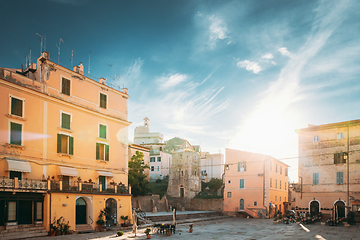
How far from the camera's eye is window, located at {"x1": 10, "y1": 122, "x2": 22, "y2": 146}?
66.4ft

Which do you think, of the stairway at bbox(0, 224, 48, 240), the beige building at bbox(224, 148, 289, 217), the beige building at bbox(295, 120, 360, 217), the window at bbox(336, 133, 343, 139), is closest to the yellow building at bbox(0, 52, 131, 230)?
the stairway at bbox(0, 224, 48, 240)

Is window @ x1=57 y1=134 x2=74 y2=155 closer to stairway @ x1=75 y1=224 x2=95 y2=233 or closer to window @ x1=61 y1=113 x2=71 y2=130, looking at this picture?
window @ x1=61 y1=113 x2=71 y2=130

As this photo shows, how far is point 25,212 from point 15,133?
556 centimetres

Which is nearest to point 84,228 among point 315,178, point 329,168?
point 315,178

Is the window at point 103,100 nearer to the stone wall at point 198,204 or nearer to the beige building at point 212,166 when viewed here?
the stone wall at point 198,204

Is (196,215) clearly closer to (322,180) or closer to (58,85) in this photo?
(322,180)

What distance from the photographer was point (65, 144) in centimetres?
2397

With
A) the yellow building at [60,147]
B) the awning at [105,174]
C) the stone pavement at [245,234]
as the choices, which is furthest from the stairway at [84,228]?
the awning at [105,174]

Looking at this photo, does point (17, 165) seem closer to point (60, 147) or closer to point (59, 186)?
point (59, 186)

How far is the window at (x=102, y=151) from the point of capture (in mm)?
26814

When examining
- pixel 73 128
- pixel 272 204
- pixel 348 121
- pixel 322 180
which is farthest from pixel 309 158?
pixel 73 128

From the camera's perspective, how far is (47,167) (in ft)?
72.9

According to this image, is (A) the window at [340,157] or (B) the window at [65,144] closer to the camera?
(B) the window at [65,144]

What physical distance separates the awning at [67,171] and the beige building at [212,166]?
49179mm
